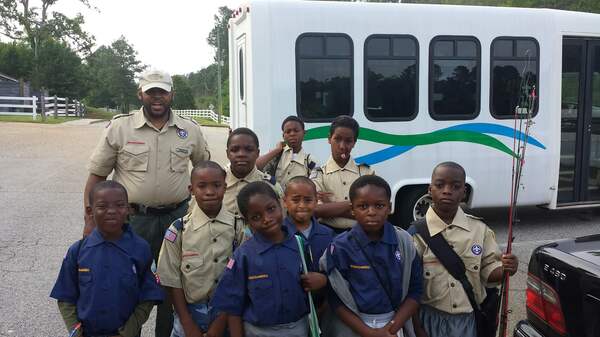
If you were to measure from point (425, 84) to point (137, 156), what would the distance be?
13.2 ft

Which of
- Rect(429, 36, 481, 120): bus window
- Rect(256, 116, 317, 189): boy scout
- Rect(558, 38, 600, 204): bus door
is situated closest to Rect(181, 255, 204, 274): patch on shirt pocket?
Rect(256, 116, 317, 189): boy scout

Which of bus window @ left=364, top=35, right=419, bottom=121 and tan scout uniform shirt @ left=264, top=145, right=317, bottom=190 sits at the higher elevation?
bus window @ left=364, top=35, right=419, bottom=121

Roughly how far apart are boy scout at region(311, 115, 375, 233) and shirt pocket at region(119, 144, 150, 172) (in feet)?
3.65

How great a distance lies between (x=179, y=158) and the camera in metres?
3.34

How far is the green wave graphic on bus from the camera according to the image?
19.9ft

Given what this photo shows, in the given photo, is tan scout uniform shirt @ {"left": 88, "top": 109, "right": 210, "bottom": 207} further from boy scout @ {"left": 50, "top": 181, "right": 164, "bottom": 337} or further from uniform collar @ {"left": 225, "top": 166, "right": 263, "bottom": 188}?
boy scout @ {"left": 50, "top": 181, "right": 164, "bottom": 337}

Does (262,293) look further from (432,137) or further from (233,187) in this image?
(432,137)

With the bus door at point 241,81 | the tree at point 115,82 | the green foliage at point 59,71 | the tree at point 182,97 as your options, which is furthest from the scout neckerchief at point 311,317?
the tree at point 115,82

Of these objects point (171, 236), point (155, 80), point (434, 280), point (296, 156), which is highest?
point (155, 80)

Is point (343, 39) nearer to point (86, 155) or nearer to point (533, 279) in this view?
point (533, 279)

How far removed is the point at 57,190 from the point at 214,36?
72.8 m

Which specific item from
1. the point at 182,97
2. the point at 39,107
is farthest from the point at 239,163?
the point at 182,97

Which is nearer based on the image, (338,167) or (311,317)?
(311,317)

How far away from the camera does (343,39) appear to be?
5.97m
